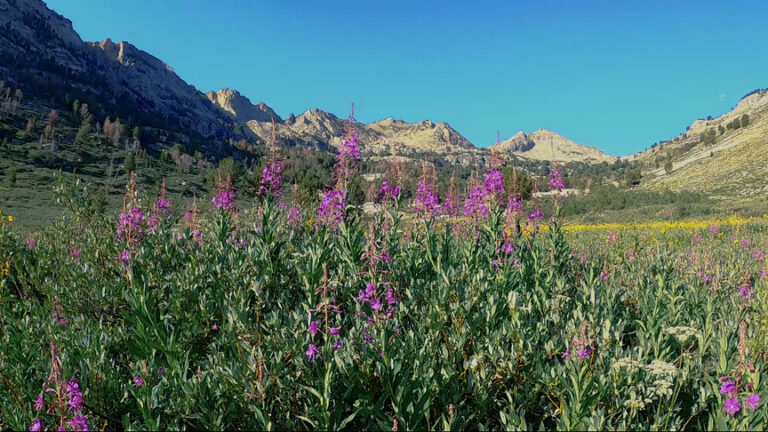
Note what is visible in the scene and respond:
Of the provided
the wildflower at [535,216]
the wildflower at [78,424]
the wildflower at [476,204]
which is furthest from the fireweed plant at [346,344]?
the wildflower at [535,216]

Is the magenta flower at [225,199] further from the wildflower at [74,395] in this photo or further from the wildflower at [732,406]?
the wildflower at [732,406]

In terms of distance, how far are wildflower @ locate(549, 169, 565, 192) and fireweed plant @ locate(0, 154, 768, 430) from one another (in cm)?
172

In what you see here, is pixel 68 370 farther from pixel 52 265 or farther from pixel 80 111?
pixel 80 111

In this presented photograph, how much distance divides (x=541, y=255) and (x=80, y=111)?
7265 inches

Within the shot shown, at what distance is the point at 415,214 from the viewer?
769 centimetres

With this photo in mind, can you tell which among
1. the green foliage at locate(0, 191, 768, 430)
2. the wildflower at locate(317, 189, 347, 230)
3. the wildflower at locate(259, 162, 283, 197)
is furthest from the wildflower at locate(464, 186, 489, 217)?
the wildflower at locate(259, 162, 283, 197)

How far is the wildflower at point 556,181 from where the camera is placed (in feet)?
25.3

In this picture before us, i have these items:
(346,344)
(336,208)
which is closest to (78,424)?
(346,344)

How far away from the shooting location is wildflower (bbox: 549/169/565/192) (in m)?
7.72

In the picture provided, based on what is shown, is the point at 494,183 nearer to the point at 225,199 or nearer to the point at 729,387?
the point at 225,199

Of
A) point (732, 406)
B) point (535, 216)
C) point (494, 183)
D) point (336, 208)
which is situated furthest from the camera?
point (535, 216)

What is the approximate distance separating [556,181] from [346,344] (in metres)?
6.12

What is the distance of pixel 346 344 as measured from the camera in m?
3.25

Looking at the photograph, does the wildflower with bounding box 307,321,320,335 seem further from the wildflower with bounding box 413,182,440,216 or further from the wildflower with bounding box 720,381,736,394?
the wildflower with bounding box 413,182,440,216
